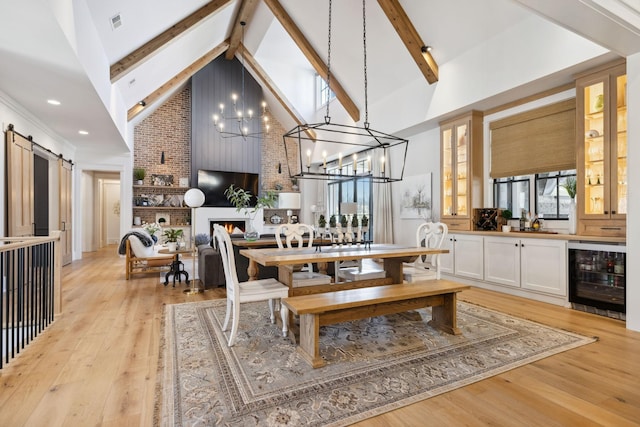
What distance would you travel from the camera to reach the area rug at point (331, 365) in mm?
1811

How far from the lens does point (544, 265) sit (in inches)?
157

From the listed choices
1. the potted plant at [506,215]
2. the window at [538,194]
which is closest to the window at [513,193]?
the window at [538,194]

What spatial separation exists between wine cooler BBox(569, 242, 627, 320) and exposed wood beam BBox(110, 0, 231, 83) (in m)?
6.36

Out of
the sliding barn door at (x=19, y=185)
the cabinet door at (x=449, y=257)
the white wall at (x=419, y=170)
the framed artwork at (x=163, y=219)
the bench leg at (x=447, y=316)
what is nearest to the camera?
the bench leg at (x=447, y=316)

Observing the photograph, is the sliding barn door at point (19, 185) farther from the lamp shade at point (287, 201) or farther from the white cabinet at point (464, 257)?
the white cabinet at point (464, 257)

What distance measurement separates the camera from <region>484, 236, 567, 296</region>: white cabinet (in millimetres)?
3854

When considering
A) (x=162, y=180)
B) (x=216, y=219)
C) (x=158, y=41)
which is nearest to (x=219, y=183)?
(x=216, y=219)

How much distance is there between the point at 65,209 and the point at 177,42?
14.1 ft

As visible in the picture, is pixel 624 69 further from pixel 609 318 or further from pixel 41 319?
pixel 41 319

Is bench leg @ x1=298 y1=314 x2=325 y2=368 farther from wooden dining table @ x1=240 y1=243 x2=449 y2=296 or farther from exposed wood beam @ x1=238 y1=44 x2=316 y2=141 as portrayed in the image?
exposed wood beam @ x1=238 y1=44 x2=316 y2=141

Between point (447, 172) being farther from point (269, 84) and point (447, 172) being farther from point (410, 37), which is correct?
point (269, 84)

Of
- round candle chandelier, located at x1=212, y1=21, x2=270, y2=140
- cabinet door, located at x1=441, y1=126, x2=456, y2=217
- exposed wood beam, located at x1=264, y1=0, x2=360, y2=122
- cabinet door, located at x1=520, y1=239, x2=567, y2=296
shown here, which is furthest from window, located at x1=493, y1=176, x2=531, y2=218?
round candle chandelier, located at x1=212, y1=21, x2=270, y2=140

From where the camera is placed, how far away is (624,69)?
3.40 metres

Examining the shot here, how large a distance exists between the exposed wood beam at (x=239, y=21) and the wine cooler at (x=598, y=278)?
7.06m
